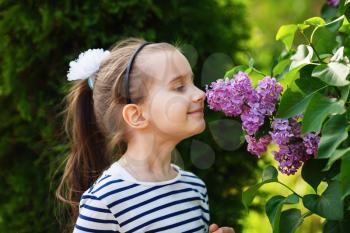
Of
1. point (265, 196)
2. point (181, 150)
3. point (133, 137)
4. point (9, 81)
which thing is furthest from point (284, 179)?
point (133, 137)

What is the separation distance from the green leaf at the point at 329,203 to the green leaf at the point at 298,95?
185 millimetres

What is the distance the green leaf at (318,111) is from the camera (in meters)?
1.30

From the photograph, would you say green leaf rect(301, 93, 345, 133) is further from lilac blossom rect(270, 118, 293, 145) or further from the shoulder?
the shoulder

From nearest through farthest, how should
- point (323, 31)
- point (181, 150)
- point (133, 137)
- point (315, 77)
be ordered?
point (315, 77)
point (323, 31)
point (133, 137)
point (181, 150)

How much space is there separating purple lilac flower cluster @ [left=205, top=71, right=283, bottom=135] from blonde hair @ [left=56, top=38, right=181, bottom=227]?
0.93 feet

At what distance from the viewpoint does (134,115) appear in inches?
69.7

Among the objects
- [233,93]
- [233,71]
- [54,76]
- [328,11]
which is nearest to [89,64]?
A: [233,71]

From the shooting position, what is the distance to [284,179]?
15.5 ft

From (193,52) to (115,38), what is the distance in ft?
1.04

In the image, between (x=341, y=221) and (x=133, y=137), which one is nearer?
(x=341, y=221)

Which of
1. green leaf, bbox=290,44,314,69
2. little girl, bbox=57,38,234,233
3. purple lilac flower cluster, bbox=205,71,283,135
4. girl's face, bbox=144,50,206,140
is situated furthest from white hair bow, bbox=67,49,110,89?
green leaf, bbox=290,44,314,69

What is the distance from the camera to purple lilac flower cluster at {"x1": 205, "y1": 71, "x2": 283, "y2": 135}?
1.53m

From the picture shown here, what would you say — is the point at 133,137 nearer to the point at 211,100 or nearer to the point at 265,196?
the point at 211,100

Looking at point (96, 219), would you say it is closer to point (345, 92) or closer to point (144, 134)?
point (144, 134)
